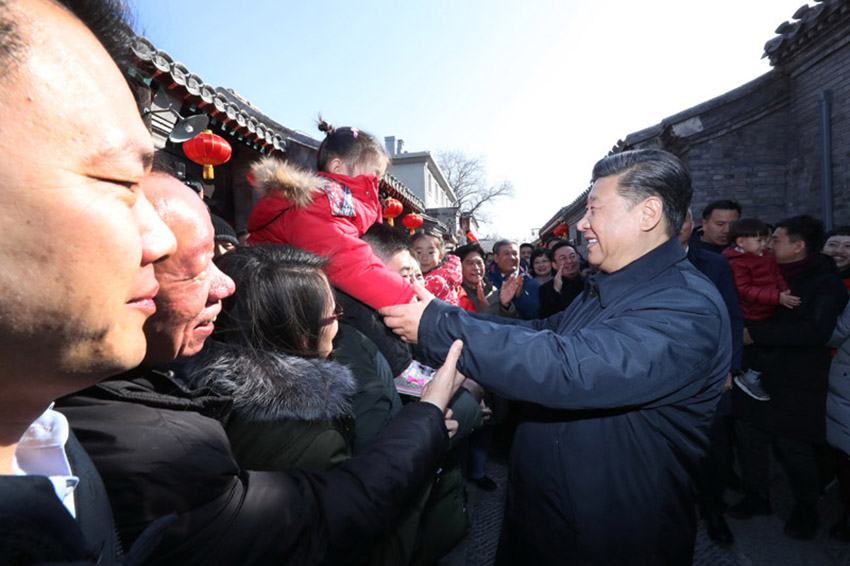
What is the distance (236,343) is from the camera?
53.5 inches

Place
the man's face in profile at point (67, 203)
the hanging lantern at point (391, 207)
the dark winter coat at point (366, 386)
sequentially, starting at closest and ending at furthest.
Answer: the man's face in profile at point (67, 203) → the dark winter coat at point (366, 386) → the hanging lantern at point (391, 207)

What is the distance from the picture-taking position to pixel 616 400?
121 centimetres

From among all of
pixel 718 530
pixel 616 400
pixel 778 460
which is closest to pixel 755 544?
pixel 718 530

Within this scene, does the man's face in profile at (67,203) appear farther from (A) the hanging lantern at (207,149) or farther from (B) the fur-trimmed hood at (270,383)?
(A) the hanging lantern at (207,149)

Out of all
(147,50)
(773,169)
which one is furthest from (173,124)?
(773,169)

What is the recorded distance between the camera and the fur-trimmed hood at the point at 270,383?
120 centimetres

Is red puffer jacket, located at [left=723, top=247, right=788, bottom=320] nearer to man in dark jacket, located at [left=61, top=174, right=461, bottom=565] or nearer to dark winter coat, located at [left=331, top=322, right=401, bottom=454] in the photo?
dark winter coat, located at [left=331, top=322, right=401, bottom=454]

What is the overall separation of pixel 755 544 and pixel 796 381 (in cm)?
120

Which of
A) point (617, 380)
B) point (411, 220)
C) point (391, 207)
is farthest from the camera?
point (411, 220)

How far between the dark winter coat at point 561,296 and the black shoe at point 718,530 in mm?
2264

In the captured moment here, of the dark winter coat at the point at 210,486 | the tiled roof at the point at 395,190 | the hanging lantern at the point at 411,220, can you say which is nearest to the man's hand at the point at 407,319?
the dark winter coat at the point at 210,486

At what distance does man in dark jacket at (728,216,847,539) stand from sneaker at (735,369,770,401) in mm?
45

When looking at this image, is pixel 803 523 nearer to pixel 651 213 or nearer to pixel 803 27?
pixel 651 213

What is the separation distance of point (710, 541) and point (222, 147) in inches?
206
